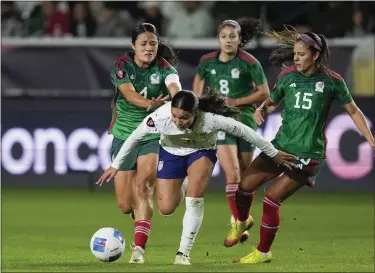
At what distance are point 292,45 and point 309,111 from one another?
1065 millimetres

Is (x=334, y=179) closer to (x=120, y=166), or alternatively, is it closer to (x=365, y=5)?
(x=365, y=5)

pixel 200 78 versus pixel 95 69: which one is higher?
pixel 200 78

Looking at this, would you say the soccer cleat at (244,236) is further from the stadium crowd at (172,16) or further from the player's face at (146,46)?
the stadium crowd at (172,16)

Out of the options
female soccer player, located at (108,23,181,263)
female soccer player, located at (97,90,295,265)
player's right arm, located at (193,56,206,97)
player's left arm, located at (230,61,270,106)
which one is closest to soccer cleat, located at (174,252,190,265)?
female soccer player, located at (97,90,295,265)

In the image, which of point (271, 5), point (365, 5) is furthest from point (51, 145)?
point (365, 5)

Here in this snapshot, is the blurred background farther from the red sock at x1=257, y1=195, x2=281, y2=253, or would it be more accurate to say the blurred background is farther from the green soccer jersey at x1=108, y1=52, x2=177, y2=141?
the red sock at x1=257, y1=195, x2=281, y2=253

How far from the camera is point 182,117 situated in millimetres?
9875

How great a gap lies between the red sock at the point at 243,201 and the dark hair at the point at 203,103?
3.13 feet

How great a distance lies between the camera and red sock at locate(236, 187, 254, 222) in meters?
11.1

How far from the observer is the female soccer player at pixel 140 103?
423 inches

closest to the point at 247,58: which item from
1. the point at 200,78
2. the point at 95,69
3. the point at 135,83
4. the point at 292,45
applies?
the point at 200,78

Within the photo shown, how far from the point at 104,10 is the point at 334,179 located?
507 cm

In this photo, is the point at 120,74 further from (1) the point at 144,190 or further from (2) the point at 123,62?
Answer: (1) the point at 144,190

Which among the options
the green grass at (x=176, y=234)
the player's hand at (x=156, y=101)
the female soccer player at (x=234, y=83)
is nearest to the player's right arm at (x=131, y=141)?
the player's hand at (x=156, y=101)
